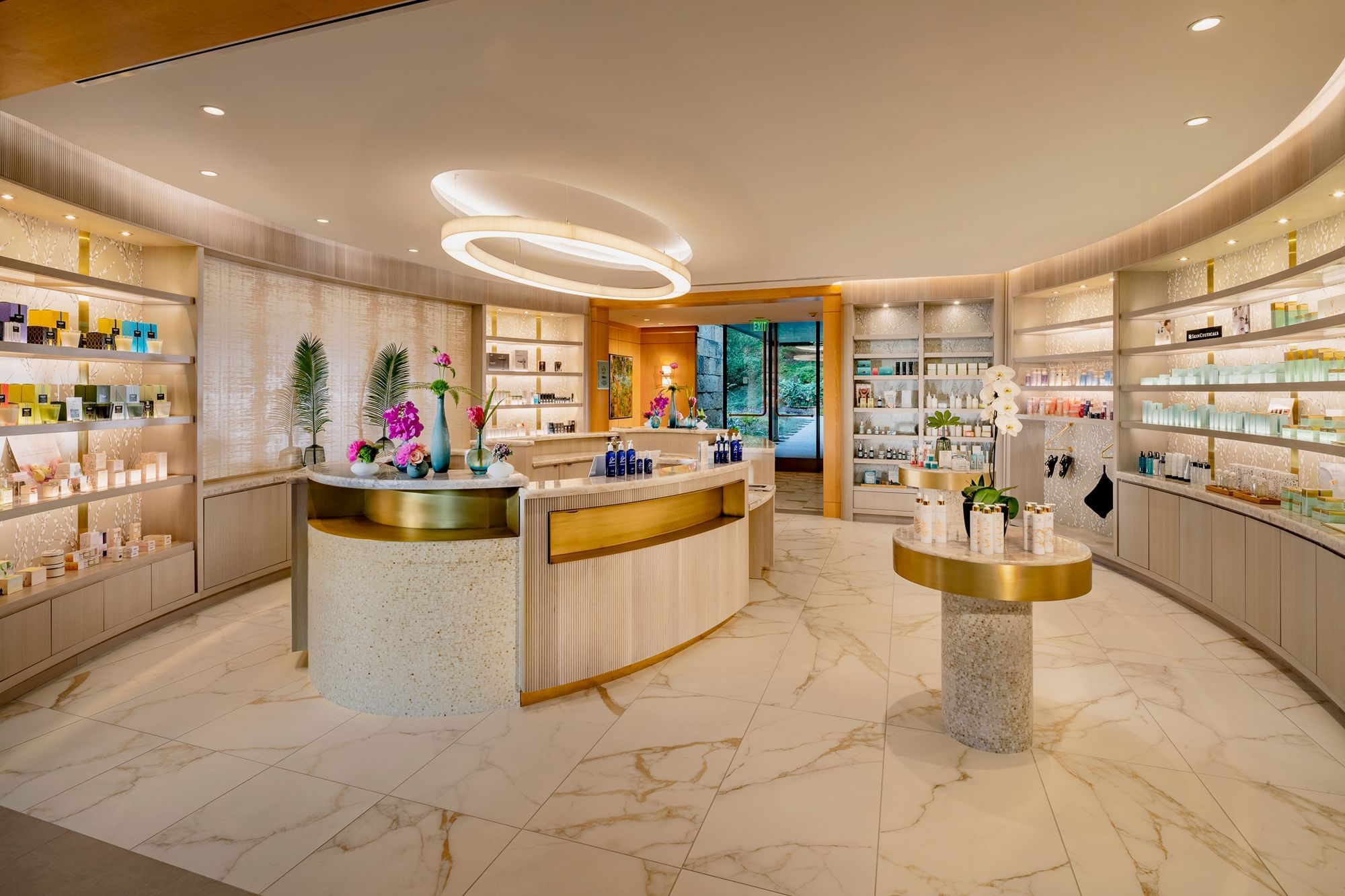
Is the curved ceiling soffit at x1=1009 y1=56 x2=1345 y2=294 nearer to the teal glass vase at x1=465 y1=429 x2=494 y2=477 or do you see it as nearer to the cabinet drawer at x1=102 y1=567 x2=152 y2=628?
the teal glass vase at x1=465 y1=429 x2=494 y2=477

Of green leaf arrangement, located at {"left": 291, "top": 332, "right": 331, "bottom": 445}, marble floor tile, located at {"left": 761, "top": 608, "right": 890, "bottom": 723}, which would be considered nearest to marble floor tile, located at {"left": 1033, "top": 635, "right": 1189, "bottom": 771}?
marble floor tile, located at {"left": 761, "top": 608, "right": 890, "bottom": 723}

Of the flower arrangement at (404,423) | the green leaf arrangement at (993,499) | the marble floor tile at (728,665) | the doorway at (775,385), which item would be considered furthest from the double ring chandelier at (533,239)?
the doorway at (775,385)

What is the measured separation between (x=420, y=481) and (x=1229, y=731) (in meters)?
4.46

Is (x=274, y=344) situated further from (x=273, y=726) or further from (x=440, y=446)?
(x=273, y=726)

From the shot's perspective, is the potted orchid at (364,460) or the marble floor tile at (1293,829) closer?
the marble floor tile at (1293,829)

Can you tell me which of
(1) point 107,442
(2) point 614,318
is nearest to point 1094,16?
(1) point 107,442

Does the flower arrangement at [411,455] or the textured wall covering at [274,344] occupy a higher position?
the textured wall covering at [274,344]

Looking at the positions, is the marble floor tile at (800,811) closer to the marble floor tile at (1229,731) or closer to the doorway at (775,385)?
the marble floor tile at (1229,731)

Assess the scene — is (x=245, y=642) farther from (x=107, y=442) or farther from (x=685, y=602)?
(x=685, y=602)

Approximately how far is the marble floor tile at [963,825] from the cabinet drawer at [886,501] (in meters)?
5.92

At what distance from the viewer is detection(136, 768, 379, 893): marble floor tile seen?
2260 millimetres

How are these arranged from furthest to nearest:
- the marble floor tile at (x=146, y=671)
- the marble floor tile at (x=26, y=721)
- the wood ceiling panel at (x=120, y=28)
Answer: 1. the marble floor tile at (x=146, y=671)
2. the marble floor tile at (x=26, y=721)
3. the wood ceiling panel at (x=120, y=28)

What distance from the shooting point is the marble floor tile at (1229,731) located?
2846mm

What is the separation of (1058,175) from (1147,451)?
3301mm
